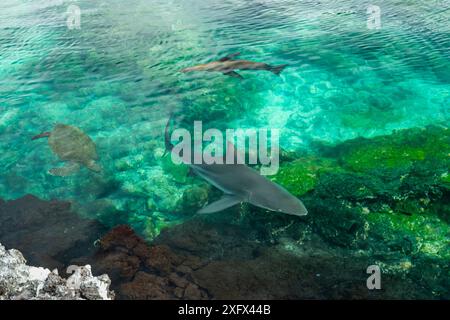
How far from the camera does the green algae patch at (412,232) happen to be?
15.9 ft

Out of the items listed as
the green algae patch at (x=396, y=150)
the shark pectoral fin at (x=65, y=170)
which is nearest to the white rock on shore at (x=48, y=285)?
the shark pectoral fin at (x=65, y=170)

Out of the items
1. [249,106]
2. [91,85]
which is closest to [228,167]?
[249,106]

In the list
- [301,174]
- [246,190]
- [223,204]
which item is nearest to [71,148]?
[223,204]

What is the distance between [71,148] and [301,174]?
16.7ft

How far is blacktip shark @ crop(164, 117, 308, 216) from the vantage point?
5258 millimetres

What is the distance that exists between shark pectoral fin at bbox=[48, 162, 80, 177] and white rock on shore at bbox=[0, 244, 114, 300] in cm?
402

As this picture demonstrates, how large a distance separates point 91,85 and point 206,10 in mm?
7909

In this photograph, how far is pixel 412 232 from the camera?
16.8ft

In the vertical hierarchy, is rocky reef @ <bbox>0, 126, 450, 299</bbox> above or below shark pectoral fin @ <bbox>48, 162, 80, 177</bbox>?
below

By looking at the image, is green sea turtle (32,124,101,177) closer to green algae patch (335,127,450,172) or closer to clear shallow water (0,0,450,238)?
clear shallow water (0,0,450,238)

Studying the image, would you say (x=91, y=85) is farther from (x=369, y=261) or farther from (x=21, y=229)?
(x=369, y=261)

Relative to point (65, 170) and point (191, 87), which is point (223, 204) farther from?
point (191, 87)

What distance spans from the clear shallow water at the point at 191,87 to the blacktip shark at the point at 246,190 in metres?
1.17

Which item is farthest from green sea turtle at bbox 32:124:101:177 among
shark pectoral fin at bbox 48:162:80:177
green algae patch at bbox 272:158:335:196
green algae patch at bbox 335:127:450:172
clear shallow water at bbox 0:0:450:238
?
green algae patch at bbox 335:127:450:172
